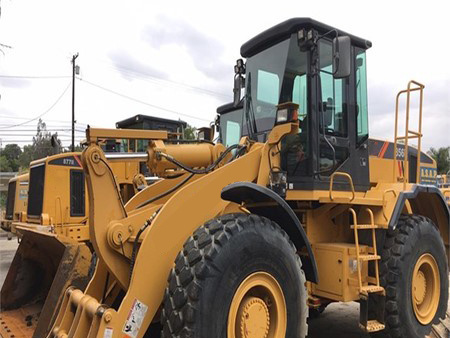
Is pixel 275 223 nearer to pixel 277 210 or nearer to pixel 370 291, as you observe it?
pixel 277 210

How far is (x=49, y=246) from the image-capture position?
4582 mm

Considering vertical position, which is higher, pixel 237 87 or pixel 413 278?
pixel 237 87

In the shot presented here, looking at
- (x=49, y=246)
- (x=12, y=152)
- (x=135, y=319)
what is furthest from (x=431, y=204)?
(x=12, y=152)

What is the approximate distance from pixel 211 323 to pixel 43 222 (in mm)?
5389

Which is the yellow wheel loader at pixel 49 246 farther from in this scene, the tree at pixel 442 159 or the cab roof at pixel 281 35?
the tree at pixel 442 159

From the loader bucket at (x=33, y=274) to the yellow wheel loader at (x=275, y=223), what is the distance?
521mm

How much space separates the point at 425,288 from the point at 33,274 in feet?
14.4

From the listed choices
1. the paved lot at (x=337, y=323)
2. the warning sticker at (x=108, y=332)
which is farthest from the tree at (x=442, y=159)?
the warning sticker at (x=108, y=332)

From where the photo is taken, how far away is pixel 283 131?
11.7 feet

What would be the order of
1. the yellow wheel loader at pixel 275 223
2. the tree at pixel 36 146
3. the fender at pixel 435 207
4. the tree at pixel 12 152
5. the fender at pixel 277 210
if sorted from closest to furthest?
the yellow wheel loader at pixel 275 223, the fender at pixel 277 210, the fender at pixel 435 207, the tree at pixel 36 146, the tree at pixel 12 152

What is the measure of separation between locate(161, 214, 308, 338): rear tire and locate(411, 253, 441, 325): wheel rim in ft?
6.22

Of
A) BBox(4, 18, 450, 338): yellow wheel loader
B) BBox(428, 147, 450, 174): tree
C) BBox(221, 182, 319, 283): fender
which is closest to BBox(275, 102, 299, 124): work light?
BBox(4, 18, 450, 338): yellow wheel loader

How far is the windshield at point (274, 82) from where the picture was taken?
13.0 feet

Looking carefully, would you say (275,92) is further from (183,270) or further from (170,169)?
(183,270)
